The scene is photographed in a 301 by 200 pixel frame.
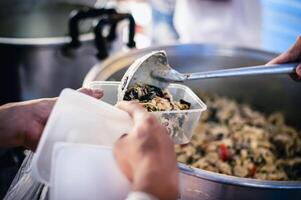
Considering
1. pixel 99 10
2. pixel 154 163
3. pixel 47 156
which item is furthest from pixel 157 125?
pixel 99 10

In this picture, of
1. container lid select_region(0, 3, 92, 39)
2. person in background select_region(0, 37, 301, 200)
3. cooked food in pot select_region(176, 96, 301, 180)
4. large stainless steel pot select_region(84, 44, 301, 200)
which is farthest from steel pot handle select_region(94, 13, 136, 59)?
person in background select_region(0, 37, 301, 200)

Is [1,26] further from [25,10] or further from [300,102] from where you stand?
[300,102]

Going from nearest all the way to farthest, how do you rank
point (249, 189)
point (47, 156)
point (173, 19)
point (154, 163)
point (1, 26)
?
1. point (154, 163)
2. point (47, 156)
3. point (249, 189)
4. point (1, 26)
5. point (173, 19)

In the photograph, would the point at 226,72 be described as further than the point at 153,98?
Yes

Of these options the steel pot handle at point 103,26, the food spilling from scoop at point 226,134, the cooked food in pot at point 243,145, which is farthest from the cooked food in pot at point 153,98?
the steel pot handle at point 103,26

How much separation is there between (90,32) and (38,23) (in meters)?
0.26

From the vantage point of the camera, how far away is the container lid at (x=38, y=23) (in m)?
1.56

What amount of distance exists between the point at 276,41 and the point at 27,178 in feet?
4.26

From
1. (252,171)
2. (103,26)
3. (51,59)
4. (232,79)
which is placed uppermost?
(103,26)

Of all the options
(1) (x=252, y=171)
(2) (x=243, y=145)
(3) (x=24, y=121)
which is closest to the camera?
(3) (x=24, y=121)

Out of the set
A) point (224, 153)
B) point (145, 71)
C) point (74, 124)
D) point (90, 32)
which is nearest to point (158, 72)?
point (145, 71)

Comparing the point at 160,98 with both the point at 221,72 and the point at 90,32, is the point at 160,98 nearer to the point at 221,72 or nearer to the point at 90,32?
the point at 221,72

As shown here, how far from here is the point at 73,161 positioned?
0.59 meters

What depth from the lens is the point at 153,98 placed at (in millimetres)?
773
